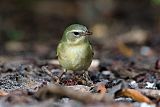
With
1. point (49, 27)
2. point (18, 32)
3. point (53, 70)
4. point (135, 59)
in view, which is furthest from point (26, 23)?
point (53, 70)

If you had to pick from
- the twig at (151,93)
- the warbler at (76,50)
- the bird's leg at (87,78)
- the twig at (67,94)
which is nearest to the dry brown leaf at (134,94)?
the twig at (151,93)

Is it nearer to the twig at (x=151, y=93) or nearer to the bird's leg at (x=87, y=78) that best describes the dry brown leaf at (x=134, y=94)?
the twig at (x=151, y=93)

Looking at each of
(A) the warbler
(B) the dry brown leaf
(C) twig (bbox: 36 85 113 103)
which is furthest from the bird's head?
(C) twig (bbox: 36 85 113 103)

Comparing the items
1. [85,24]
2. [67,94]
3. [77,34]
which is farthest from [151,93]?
[85,24]

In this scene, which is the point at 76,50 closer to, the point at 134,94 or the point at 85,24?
the point at 134,94

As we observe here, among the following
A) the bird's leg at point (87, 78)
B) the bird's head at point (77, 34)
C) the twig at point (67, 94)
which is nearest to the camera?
the twig at point (67, 94)

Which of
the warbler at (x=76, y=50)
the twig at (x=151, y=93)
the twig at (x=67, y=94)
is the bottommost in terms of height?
the twig at (x=151, y=93)

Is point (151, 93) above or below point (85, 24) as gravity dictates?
below
